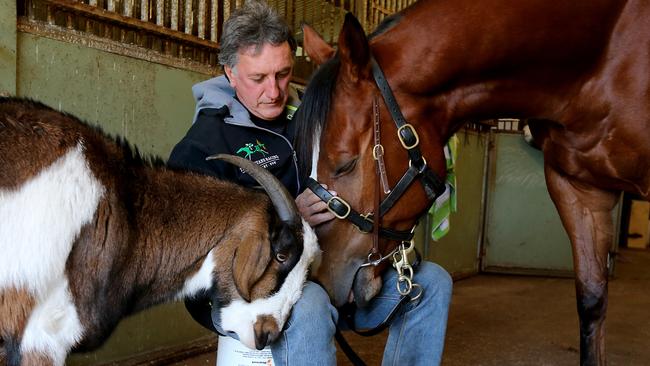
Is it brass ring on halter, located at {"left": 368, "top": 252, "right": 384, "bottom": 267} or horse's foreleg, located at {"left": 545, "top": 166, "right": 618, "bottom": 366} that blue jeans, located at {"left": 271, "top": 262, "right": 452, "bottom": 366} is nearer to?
brass ring on halter, located at {"left": 368, "top": 252, "right": 384, "bottom": 267}

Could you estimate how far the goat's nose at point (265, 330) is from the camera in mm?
1482

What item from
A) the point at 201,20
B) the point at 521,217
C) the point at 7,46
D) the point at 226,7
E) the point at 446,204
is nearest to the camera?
the point at 7,46

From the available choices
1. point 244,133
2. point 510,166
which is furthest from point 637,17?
point 510,166

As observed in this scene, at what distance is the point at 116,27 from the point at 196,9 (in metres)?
0.60

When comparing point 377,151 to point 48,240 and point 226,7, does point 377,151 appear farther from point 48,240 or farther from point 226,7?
point 226,7

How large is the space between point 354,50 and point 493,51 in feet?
1.51

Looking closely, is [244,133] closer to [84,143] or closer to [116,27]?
[84,143]

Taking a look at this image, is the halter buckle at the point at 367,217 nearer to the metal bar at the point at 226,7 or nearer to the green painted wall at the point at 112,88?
the green painted wall at the point at 112,88

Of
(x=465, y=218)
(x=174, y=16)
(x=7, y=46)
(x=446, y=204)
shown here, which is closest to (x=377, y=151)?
(x=446, y=204)

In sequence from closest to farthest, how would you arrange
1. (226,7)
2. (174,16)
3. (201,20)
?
(174,16) → (201,20) → (226,7)

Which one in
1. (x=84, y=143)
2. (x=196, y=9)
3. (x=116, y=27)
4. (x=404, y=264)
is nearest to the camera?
(x=84, y=143)

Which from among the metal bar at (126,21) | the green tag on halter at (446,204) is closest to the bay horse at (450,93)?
the green tag on halter at (446,204)

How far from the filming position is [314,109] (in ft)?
5.49

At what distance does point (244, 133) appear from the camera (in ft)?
6.26
